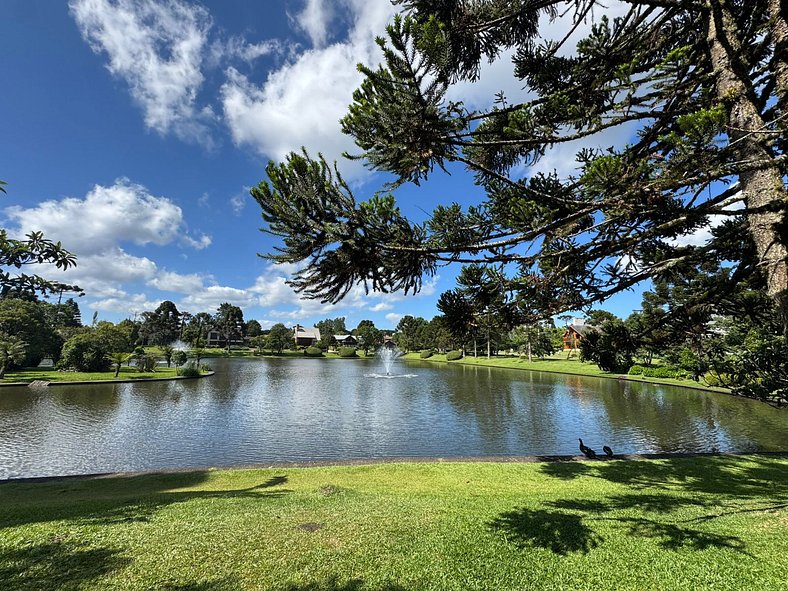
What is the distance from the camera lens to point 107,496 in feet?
22.5

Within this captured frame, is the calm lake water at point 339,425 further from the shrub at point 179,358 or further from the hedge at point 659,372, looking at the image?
the shrub at point 179,358

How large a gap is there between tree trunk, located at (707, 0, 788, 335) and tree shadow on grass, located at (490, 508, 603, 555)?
313cm

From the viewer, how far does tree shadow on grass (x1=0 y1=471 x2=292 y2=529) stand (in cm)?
529

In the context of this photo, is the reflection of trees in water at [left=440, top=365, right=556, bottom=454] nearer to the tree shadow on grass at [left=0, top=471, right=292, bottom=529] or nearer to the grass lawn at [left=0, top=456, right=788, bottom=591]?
the grass lawn at [left=0, top=456, right=788, bottom=591]

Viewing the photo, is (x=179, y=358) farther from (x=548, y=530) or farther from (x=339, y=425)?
(x=548, y=530)

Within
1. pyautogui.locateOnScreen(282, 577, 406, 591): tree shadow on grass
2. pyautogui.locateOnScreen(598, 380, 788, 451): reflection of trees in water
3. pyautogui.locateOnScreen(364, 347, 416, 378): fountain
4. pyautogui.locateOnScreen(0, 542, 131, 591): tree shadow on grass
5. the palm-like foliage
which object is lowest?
pyautogui.locateOnScreen(598, 380, 788, 451): reflection of trees in water

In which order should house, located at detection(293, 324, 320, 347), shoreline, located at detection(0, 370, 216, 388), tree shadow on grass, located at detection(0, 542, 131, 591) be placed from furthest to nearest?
1. house, located at detection(293, 324, 320, 347)
2. shoreline, located at detection(0, 370, 216, 388)
3. tree shadow on grass, located at detection(0, 542, 131, 591)

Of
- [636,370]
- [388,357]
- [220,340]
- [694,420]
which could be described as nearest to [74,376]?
[694,420]

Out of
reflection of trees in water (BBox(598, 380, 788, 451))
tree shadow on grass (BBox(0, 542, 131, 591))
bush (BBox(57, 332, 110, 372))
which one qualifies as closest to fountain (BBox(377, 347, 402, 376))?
bush (BBox(57, 332, 110, 372))

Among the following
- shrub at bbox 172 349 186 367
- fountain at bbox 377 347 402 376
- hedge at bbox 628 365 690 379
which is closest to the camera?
hedge at bbox 628 365 690 379

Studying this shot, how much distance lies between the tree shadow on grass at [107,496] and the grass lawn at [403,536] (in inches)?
1.6

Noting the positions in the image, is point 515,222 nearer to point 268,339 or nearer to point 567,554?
point 567,554

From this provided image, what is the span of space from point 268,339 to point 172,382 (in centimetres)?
4647

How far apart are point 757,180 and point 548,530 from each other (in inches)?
179
